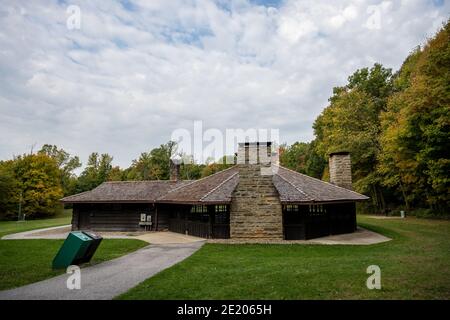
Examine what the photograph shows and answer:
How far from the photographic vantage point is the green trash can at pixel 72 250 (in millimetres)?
8492

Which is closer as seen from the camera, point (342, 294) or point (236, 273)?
point (342, 294)

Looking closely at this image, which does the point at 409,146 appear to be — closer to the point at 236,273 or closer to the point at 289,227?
the point at 289,227

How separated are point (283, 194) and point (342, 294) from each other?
320 inches

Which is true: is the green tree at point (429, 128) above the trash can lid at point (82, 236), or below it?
above

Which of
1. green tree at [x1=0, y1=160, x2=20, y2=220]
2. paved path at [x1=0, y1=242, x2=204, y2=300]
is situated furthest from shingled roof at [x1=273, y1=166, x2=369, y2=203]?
green tree at [x1=0, y1=160, x2=20, y2=220]

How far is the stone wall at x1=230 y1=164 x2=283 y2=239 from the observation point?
43.8ft

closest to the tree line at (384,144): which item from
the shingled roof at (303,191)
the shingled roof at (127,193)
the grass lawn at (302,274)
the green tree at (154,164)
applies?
the green tree at (154,164)

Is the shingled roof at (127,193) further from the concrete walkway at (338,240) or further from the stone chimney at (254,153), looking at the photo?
the stone chimney at (254,153)

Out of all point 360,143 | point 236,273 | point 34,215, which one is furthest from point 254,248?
point 34,215

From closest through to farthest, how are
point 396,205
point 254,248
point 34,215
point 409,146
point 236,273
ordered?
point 236,273 → point 254,248 → point 409,146 → point 396,205 → point 34,215

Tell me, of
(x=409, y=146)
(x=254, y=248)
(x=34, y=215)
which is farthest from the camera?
(x=34, y=215)

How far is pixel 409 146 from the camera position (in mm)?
23078

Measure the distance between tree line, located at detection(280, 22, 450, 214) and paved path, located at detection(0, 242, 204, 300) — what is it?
20.0 metres

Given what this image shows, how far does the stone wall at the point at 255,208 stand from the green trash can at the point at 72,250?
6883 mm
